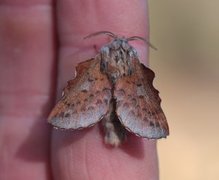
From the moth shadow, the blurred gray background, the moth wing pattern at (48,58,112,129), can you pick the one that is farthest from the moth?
the blurred gray background

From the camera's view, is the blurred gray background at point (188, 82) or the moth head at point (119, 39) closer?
the moth head at point (119, 39)

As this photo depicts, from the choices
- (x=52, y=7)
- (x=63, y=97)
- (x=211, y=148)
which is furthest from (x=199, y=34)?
(x=63, y=97)

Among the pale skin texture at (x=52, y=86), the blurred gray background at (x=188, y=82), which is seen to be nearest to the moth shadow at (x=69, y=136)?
the pale skin texture at (x=52, y=86)

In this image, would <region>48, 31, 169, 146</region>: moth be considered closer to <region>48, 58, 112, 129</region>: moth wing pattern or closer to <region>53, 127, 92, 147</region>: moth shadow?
<region>48, 58, 112, 129</region>: moth wing pattern

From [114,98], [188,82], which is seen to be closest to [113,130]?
[114,98]

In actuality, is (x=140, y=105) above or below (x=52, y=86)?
below

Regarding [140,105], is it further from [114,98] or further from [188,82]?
[188,82]

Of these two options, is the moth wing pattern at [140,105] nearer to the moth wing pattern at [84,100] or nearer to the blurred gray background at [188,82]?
the moth wing pattern at [84,100]
